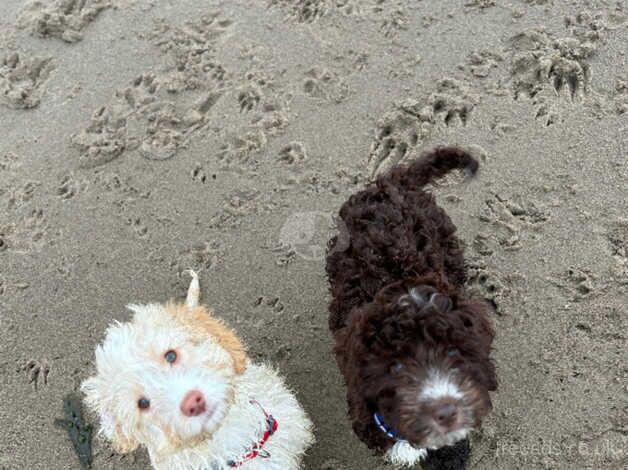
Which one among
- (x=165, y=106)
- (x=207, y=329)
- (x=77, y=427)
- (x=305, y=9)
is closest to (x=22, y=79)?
(x=165, y=106)

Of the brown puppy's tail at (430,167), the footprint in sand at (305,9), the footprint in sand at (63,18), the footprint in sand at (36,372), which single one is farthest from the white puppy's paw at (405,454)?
the footprint in sand at (63,18)

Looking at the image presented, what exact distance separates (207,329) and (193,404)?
1.36 feet

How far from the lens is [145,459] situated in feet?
11.7

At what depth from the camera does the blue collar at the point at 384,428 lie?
2.38 m

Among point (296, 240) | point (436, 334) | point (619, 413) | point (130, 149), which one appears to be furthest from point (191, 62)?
point (619, 413)

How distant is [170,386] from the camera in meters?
Result: 2.26

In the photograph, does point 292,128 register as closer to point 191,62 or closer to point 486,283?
point 191,62

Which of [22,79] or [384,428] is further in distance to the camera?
[22,79]

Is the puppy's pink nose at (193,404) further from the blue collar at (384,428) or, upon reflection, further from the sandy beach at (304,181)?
the sandy beach at (304,181)

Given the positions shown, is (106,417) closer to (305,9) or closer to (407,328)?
(407,328)

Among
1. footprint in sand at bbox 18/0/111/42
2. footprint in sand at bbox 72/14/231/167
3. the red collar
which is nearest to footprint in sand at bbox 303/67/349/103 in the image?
footprint in sand at bbox 72/14/231/167

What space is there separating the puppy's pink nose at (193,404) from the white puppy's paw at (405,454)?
3.61 feet

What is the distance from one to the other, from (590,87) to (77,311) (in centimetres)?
439

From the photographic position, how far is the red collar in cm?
289
